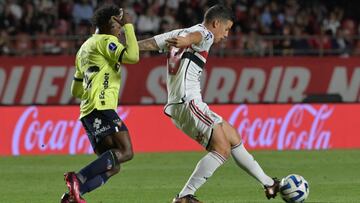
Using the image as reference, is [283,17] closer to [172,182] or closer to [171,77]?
[172,182]

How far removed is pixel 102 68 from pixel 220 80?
12619 millimetres

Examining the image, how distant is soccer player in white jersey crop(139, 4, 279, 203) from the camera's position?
9633mm

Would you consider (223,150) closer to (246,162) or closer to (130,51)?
(246,162)

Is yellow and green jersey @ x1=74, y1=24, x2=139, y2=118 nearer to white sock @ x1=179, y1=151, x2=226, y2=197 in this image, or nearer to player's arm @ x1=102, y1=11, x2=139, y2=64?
player's arm @ x1=102, y1=11, x2=139, y2=64

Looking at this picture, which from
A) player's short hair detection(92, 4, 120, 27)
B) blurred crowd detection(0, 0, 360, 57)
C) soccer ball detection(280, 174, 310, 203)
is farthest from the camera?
blurred crowd detection(0, 0, 360, 57)

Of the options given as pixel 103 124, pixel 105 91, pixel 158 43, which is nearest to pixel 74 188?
pixel 103 124

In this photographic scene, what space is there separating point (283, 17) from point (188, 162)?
8.49 metres

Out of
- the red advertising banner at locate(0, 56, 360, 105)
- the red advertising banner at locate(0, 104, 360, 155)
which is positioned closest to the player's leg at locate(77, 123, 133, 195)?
the red advertising banner at locate(0, 104, 360, 155)

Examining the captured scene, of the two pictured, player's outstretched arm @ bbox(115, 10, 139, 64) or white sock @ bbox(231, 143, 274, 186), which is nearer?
player's outstretched arm @ bbox(115, 10, 139, 64)

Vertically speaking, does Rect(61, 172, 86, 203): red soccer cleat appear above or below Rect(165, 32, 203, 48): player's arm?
below

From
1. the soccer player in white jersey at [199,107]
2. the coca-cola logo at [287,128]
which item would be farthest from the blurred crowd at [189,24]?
the soccer player in white jersey at [199,107]

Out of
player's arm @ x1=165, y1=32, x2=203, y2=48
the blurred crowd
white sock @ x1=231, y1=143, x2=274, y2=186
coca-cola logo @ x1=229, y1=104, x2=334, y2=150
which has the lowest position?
white sock @ x1=231, y1=143, x2=274, y2=186

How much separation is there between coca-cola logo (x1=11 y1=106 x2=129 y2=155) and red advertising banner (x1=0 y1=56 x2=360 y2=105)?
8.37 ft

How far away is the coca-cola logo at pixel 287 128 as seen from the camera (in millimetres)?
19328
